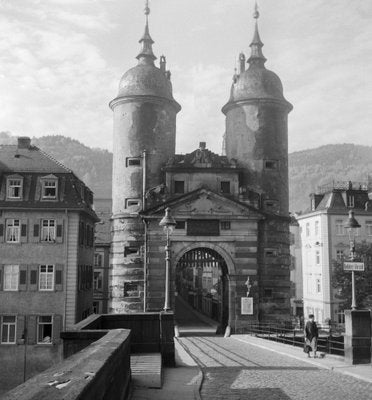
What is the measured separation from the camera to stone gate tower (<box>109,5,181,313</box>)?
4212 cm

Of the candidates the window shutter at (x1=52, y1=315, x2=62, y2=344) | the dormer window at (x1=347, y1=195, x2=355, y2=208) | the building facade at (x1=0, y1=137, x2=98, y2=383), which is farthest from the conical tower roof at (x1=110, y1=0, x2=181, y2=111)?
the dormer window at (x1=347, y1=195, x2=355, y2=208)

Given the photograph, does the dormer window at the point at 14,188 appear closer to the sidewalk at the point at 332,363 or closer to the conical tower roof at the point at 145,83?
the conical tower roof at the point at 145,83

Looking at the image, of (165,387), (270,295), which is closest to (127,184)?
(270,295)

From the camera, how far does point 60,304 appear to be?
37625 millimetres

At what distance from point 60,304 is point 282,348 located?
17878 millimetres

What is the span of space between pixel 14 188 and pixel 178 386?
28.2m

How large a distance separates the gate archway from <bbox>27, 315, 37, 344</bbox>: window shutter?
10.8m

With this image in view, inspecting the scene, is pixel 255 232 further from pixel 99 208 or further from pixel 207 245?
pixel 99 208

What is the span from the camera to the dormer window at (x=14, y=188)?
128ft

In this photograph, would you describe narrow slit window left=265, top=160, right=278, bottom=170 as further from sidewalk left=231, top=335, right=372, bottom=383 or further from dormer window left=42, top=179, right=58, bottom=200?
sidewalk left=231, top=335, right=372, bottom=383

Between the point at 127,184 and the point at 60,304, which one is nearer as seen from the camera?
the point at 60,304

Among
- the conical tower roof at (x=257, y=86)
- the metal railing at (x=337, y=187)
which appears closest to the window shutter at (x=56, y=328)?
the conical tower roof at (x=257, y=86)

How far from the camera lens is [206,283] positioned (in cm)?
7269

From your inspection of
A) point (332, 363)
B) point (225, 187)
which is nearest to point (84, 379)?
point (332, 363)
